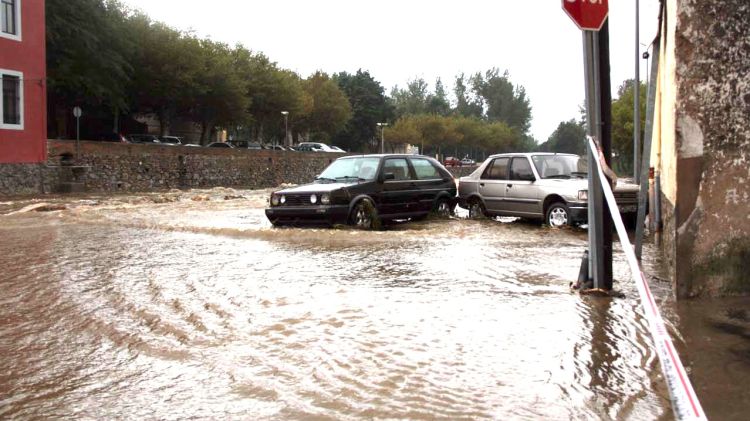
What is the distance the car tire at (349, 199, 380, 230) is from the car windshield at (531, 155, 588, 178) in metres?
3.23

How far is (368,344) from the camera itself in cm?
484

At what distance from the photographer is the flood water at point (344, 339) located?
Answer: 3697mm

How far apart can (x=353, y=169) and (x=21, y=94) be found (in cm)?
1746

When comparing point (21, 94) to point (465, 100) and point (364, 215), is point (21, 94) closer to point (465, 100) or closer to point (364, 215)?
point (364, 215)

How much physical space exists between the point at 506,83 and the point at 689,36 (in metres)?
132

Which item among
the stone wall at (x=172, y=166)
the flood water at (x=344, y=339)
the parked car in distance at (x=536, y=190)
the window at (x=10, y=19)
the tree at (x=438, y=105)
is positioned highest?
the tree at (x=438, y=105)

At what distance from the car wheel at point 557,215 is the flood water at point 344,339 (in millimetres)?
2852

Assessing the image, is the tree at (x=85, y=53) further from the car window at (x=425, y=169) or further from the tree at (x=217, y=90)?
the car window at (x=425, y=169)

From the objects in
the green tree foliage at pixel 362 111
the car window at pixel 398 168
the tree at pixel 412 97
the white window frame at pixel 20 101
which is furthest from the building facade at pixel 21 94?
the tree at pixel 412 97

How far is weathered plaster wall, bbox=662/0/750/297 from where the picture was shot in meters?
5.79

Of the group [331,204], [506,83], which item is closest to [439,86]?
[506,83]

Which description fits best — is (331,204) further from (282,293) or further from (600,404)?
(600,404)

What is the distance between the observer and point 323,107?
6600cm

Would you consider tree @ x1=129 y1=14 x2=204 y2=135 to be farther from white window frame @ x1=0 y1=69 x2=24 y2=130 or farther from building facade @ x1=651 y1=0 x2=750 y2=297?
building facade @ x1=651 y1=0 x2=750 y2=297
